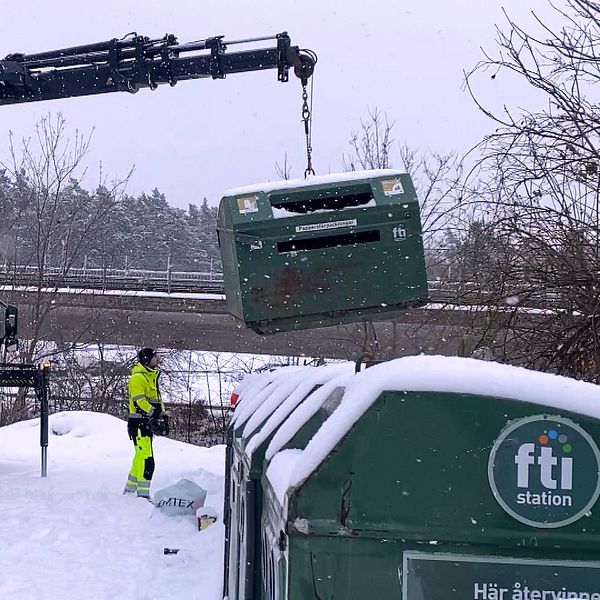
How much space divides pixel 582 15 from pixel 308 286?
3.51 m

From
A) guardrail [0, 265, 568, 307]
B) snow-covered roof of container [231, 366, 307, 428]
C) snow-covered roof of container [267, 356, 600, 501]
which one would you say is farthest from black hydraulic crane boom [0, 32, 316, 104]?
snow-covered roof of container [267, 356, 600, 501]

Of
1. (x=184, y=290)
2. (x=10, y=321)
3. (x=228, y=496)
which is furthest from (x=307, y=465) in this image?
(x=184, y=290)

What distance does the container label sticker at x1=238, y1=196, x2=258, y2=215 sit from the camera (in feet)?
14.0

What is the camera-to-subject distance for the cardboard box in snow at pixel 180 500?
30.0 feet

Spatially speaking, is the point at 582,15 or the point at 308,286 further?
the point at 582,15

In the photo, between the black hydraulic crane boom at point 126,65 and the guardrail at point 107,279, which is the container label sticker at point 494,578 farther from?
the guardrail at point 107,279

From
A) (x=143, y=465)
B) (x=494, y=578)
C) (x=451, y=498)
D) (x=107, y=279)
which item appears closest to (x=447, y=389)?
(x=451, y=498)

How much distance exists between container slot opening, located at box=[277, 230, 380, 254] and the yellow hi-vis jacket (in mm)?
6557

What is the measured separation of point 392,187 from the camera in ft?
14.7

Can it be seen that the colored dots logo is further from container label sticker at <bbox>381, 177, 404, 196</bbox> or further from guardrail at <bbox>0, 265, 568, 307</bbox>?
guardrail at <bbox>0, 265, 568, 307</bbox>

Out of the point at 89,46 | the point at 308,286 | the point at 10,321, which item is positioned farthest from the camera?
the point at 10,321

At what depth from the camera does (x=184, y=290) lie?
2938 centimetres

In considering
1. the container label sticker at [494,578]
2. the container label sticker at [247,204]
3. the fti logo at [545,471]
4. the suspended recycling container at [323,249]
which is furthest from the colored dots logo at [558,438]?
the container label sticker at [247,204]

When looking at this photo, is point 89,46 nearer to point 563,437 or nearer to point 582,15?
point 582,15
